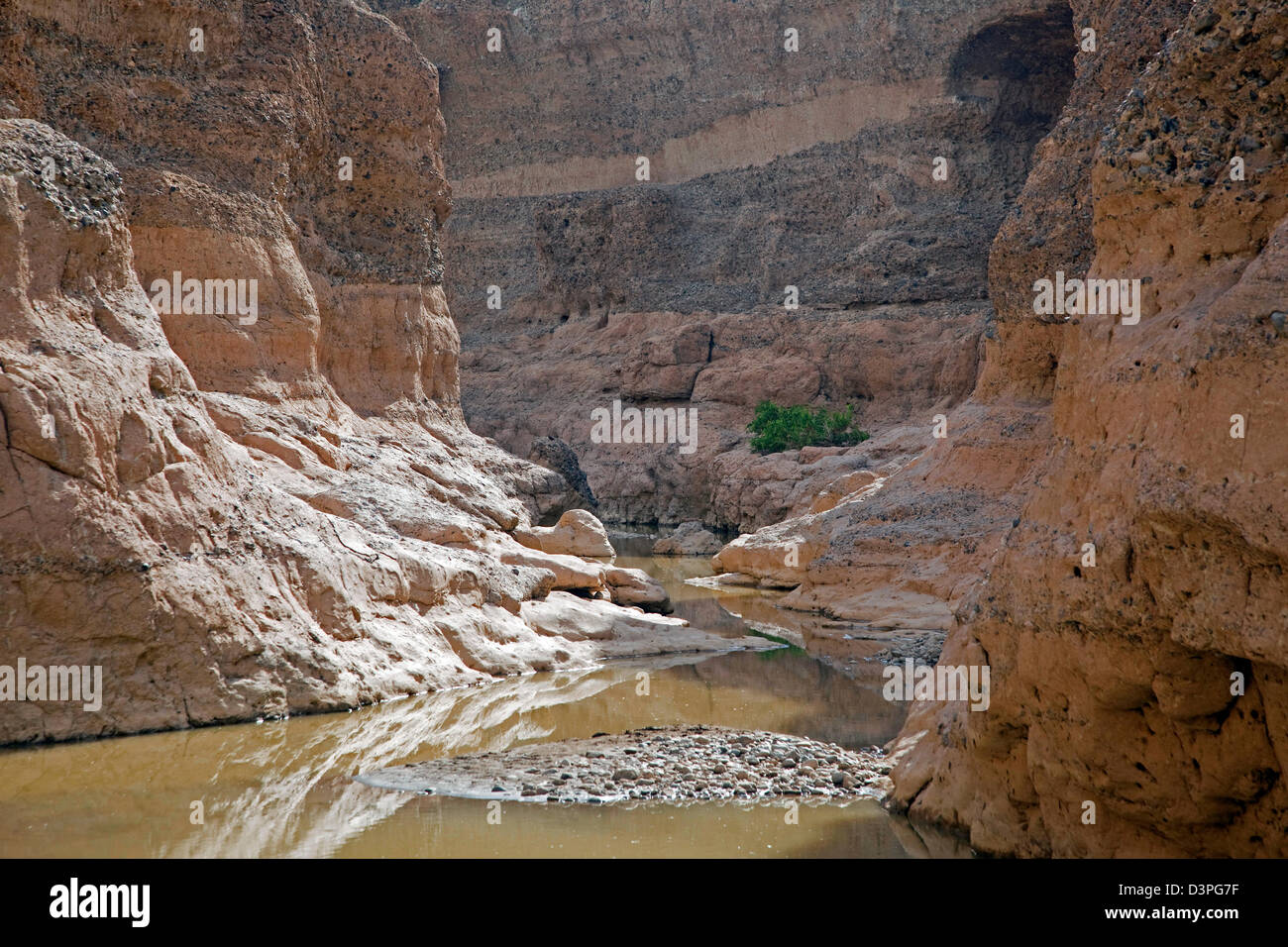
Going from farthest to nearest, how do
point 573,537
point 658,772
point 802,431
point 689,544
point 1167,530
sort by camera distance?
point 802,431 < point 689,544 < point 573,537 < point 658,772 < point 1167,530

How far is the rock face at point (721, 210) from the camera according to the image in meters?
33.3

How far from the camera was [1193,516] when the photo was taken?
4953 millimetres

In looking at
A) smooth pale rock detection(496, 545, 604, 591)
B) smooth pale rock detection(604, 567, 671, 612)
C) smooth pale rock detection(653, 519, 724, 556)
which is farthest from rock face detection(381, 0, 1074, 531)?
smooth pale rock detection(496, 545, 604, 591)

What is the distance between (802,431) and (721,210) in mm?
14123

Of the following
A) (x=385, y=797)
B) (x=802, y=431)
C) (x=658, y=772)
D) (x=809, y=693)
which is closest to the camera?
(x=385, y=797)

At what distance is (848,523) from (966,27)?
77.3ft

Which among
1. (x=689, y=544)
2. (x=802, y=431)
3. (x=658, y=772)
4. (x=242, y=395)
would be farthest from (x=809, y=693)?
(x=802, y=431)

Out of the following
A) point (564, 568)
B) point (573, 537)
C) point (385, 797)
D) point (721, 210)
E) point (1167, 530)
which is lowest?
point (385, 797)

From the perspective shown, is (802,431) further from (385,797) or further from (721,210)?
(385,797)

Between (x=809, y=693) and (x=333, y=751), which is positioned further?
(x=809, y=693)

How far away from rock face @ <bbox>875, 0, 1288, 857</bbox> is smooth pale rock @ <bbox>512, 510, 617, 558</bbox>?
9.62 meters

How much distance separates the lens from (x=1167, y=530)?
16.9 feet

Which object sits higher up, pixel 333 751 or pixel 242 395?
pixel 242 395
